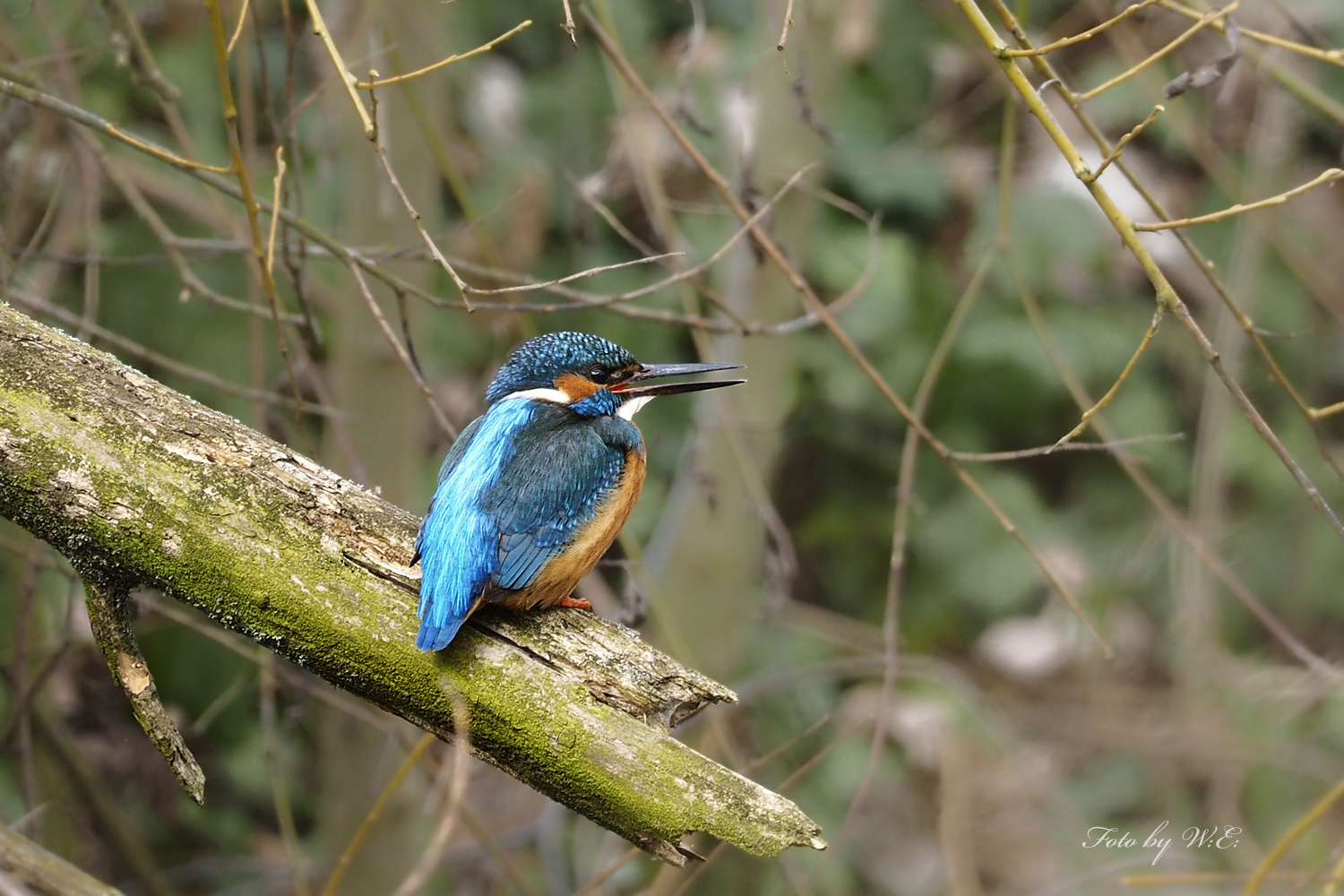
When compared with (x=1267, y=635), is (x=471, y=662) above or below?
above

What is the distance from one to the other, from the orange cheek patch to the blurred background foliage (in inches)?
15.1

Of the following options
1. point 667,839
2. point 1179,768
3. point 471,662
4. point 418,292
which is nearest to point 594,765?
point 667,839

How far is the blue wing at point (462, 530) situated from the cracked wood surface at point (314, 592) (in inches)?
2.7

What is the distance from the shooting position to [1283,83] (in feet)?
8.40

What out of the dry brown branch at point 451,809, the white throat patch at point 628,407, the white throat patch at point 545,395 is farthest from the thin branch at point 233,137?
the white throat patch at point 628,407

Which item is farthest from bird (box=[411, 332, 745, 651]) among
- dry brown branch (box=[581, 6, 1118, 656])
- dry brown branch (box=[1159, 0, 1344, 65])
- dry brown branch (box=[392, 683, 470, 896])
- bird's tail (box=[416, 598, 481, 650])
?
dry brown branch (box=[1159, 0, 1344, 65])

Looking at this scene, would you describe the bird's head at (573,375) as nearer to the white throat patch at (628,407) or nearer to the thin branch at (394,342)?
the white throat patch at (628,407)

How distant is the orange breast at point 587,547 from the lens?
7.14 feet

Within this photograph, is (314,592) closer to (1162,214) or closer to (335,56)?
(335,56)

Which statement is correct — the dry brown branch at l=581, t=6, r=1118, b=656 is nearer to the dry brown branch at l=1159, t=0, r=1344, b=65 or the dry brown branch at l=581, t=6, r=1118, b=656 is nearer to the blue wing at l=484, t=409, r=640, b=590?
the blue wing at l=484, t=409, r=640, b=590

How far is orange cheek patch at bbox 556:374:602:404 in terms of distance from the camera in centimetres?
272

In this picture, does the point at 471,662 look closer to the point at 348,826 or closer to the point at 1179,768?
the point at 348,826

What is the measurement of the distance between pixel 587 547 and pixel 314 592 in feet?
1.99

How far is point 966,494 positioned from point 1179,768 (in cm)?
150
